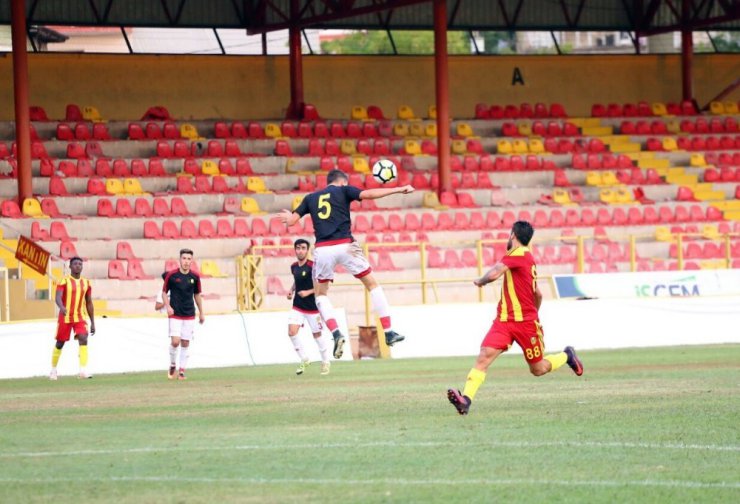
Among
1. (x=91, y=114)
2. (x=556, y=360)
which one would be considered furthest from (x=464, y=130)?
(x=556, y=360)

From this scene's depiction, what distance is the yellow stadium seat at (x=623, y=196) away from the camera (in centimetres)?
3947

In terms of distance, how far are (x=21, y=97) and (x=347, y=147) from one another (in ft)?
32.0

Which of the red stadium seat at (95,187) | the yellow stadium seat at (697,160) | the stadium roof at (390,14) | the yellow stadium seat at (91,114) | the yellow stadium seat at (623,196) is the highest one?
the stadium roof at (390,14)

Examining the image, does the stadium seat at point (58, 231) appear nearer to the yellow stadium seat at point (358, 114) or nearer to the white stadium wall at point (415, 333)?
the white stadium wall at point (415, 333)

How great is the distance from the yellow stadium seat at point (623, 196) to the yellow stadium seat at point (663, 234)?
7.43 ft

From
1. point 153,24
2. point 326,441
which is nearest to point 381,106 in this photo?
point 153,24

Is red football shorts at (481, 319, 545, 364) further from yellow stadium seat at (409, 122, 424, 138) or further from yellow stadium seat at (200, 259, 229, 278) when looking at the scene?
yellow stadium seat at (409, 122, 424, 138)

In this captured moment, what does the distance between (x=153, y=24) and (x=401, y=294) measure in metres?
14.5

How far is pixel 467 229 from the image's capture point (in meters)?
35.9

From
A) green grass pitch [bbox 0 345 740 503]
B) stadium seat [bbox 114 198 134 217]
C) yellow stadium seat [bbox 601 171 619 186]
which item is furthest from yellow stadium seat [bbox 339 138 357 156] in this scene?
green grass pitch [bbox 0 345 740 503]

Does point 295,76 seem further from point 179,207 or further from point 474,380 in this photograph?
point 474,380

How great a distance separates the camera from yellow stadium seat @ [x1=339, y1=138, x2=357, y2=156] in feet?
130

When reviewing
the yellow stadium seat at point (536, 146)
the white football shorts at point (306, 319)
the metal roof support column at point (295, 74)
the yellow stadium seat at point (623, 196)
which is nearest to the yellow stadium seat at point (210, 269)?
the white football shorts at point (306, 319)

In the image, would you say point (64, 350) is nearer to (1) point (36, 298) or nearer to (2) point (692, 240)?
(1) point (36, 298)
